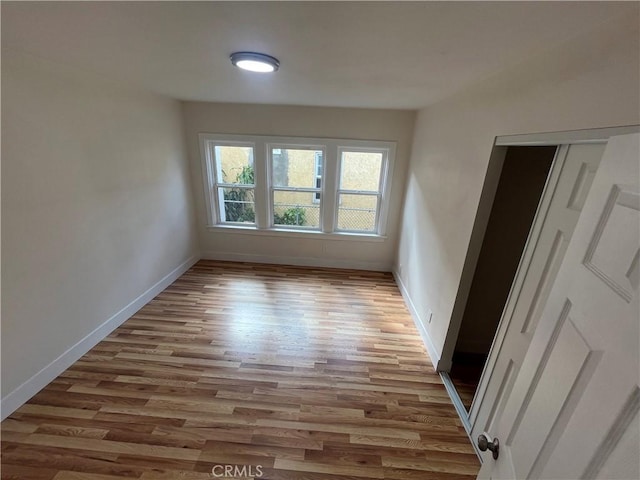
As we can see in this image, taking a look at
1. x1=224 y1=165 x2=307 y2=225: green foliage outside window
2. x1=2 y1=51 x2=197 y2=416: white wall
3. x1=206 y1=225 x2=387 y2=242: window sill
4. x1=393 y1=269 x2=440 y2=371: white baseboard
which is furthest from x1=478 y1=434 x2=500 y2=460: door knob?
x1=224 y1=165 x2=307 y2=225: green foliage outside window

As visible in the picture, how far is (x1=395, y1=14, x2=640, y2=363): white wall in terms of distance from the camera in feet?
3.10

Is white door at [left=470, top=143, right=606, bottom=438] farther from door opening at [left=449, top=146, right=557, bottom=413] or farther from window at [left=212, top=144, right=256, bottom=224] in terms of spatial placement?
window at [left=212, top=144, right=256, bottom=224]

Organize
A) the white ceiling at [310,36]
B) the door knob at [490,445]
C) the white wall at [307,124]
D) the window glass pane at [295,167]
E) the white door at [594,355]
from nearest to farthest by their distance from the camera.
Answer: the white door at [594,355]
the door knob at [490,445]
the white ceiling at [310,36]
the white wall at [307,124]
the window glass pane at [295,167]

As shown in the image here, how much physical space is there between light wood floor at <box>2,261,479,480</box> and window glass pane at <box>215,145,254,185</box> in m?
1.90

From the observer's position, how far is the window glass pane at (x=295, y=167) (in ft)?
12.1

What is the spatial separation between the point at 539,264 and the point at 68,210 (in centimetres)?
308

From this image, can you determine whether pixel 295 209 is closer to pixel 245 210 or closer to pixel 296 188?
pixel 296 188

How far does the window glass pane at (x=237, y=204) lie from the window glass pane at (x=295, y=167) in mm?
501

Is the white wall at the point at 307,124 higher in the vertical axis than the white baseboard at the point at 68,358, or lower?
higher

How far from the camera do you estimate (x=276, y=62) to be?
1.64 meters

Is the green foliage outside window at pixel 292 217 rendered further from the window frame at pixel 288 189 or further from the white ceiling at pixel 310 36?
the white ceiling at pixel 310 36

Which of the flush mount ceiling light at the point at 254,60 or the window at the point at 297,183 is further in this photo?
the window at the point at 297,183

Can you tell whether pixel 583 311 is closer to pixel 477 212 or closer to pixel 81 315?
pixel 477 212

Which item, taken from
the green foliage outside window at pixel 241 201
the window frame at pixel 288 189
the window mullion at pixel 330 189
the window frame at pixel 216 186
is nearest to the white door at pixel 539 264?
the window mullion at pixel 330 189
